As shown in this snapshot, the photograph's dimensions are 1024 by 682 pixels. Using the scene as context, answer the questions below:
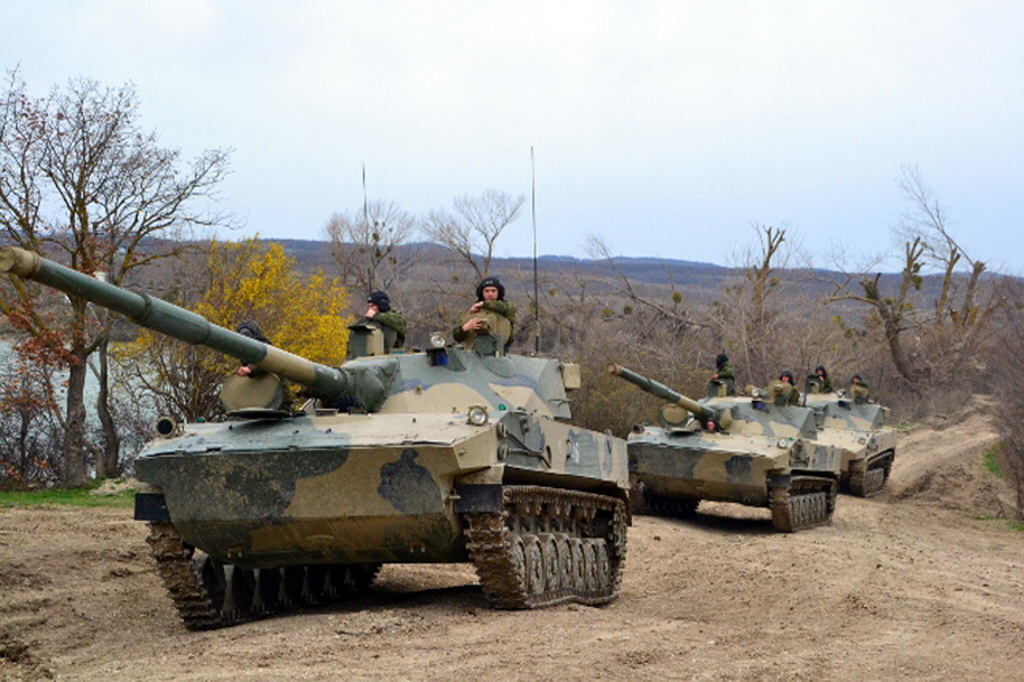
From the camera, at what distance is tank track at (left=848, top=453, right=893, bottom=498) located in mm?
30344

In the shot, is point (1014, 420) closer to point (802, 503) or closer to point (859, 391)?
point (802, 503)

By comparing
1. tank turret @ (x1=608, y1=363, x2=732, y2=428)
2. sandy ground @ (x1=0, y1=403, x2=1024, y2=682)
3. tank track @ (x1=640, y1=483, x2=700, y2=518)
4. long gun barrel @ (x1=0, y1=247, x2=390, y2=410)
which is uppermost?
long gun barrel @ (x1=0, y1=247, x2=390, y2=410)

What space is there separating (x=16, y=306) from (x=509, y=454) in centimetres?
1386

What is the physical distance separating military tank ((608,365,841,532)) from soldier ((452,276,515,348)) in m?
6.24

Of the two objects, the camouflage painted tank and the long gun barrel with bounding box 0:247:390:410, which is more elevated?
the long gun barrel with bounding box 0:247:390:410

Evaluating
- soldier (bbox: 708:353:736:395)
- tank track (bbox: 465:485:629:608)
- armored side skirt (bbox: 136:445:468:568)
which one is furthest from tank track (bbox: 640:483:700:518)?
armored side skirt (bbox: 136:445:468:568)

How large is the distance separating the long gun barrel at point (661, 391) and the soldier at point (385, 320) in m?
3.46

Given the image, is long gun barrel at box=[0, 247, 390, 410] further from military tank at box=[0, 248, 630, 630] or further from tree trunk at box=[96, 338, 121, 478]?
tree trunk at box=[96, 338, 121, 478]

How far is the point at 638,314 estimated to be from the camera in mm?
48594

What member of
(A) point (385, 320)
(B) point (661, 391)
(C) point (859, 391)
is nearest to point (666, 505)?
(B) point (661, 391)

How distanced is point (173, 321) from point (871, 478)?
24.4 metres

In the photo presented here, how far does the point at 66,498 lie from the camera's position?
21797 mm

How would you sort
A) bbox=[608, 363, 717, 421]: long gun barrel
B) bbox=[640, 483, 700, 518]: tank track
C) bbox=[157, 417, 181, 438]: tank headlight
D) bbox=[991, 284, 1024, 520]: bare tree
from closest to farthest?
bbox=[157, 417, 181, 438]: tank headlight
bbox=[608, 363, 717, 421]: long gun barrel
bbox=[640, 483, 700, 518]: tank track
bbox=[991, 284, 1024, 520]: bare tree

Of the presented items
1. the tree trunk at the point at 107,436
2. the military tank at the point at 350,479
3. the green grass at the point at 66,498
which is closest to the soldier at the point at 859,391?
the tree trunk at the point at 107,436
